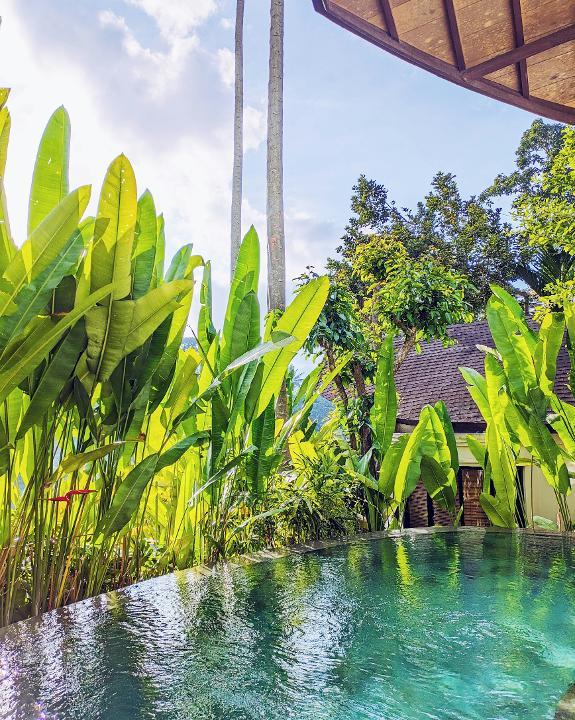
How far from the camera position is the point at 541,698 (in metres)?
1.00

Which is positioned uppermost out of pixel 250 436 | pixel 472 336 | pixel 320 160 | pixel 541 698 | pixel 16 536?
pixel 320 160

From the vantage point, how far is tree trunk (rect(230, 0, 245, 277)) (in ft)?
32.8

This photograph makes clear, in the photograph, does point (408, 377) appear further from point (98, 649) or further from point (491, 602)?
point (98, 649)

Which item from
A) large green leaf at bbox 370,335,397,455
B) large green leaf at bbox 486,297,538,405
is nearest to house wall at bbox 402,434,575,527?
large green leaf at bbox 370,335,397,455

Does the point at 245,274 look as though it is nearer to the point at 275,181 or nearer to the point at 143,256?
the point at 143,256

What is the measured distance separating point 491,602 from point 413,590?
232 mm

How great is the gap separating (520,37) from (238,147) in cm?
847

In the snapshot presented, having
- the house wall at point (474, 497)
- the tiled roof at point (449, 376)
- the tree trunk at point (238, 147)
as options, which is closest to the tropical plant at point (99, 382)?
the house wall at point (474, 497)

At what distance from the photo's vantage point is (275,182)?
20.3 feet

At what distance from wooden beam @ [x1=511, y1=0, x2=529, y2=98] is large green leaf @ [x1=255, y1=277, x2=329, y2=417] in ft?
5.69

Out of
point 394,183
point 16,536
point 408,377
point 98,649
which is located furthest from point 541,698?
point 394,183

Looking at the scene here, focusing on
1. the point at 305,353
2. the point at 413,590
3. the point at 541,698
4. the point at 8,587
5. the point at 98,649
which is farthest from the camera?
the point at 305,353

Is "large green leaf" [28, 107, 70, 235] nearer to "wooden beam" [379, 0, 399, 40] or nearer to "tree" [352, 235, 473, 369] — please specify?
"wooden beam" [379, 0, 399, 40]

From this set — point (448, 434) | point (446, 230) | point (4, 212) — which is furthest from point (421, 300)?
point (446, 230)
